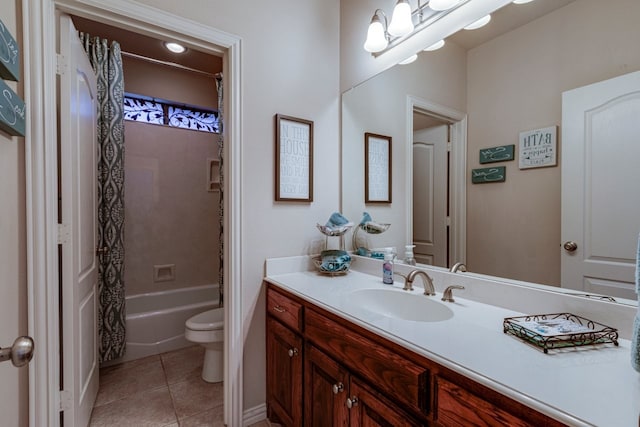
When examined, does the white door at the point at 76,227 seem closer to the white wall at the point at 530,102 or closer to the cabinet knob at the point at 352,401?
the cabinet knob at the point at 352,401

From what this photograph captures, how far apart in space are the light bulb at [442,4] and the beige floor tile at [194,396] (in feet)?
7.96

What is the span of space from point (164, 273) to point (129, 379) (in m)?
1.00

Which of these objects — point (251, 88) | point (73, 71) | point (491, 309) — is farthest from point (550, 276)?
point (73, 71)

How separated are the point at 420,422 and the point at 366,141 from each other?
58.7 inches

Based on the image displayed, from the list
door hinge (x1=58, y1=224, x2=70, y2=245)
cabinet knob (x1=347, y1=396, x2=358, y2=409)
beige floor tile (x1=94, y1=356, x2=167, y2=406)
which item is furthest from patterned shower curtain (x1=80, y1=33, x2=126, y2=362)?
cabinet knob (x1=347, y1=396, x2=358, y2=409)

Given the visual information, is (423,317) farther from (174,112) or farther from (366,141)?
(174,112)

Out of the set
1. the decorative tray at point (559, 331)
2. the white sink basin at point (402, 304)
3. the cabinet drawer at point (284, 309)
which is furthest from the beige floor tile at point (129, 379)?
the decorative tray at point (559, 331)

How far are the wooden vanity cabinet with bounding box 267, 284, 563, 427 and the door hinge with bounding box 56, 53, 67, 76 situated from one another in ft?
4.56

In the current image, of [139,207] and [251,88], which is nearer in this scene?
[251,88]

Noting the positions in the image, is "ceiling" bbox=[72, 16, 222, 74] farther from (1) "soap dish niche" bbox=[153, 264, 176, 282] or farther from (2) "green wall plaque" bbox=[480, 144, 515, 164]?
(2) "green wall plaque" bbox=[480, 144, 515, 164]

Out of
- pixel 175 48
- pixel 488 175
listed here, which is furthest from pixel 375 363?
pixel 175 48

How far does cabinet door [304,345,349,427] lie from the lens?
3.54 feet

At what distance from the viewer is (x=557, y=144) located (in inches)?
40.1

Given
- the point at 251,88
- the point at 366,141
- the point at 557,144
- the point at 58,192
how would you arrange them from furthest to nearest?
the point at 366,141, the point at 251,88, the point at 58,192, the point at 557,144
